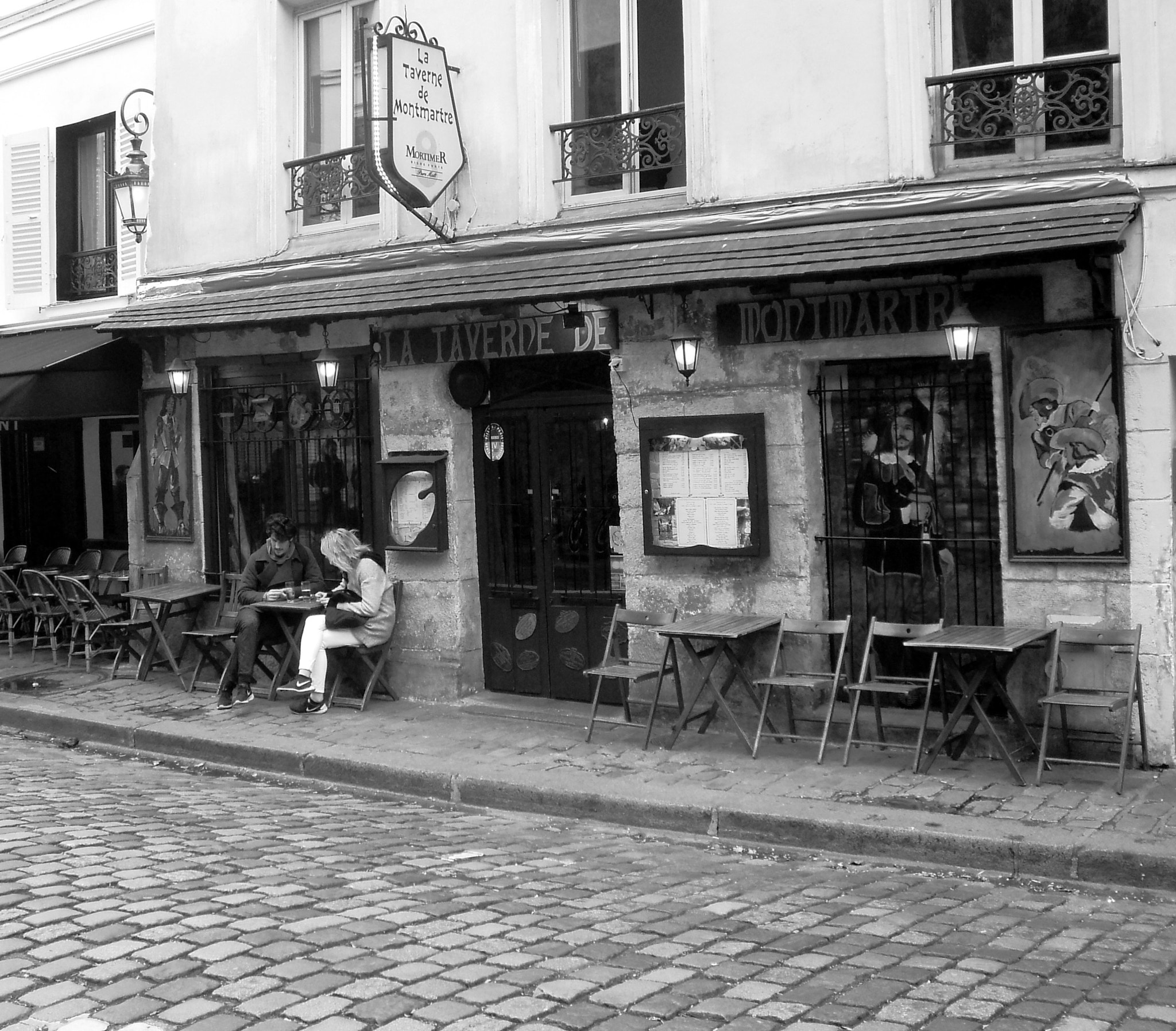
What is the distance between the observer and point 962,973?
4.62 m

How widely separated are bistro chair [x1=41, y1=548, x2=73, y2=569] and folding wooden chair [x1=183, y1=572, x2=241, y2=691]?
2.80m

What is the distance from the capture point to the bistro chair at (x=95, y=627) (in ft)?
37.4

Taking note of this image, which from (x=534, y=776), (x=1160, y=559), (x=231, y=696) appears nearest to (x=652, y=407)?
(x=534, y=776)

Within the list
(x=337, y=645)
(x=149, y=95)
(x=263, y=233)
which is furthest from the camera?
(x=149, y=95)

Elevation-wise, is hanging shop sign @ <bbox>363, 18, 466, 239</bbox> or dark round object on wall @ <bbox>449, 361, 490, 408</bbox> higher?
hanging shop sign @ <bbox>363, 18, 466, 239</bbox>

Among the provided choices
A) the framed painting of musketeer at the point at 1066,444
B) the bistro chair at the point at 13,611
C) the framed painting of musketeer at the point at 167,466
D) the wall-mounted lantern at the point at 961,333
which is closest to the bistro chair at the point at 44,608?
the bistro chair at the point at 13,611

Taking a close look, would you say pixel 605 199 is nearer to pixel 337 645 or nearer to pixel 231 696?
pixel 337 645

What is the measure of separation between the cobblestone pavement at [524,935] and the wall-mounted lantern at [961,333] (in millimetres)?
2819

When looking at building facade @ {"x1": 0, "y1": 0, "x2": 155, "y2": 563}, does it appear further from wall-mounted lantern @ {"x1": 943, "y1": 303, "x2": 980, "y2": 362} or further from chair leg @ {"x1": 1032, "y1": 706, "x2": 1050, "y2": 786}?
chair leg @ {"x1": 1032, "y1": 706, "x2": 1050, "y2": 786}

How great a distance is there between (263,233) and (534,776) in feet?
19.0

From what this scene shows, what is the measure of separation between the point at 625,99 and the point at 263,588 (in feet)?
14.9

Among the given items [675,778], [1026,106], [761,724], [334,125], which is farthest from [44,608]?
[1026,106]

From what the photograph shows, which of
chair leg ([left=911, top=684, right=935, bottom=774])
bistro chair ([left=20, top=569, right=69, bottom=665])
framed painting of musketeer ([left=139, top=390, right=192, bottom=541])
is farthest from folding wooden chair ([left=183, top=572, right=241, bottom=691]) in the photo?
chair leg ([left=911, top=684, right=935, bottom=774])

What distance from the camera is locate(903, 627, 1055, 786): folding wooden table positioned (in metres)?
6.98
